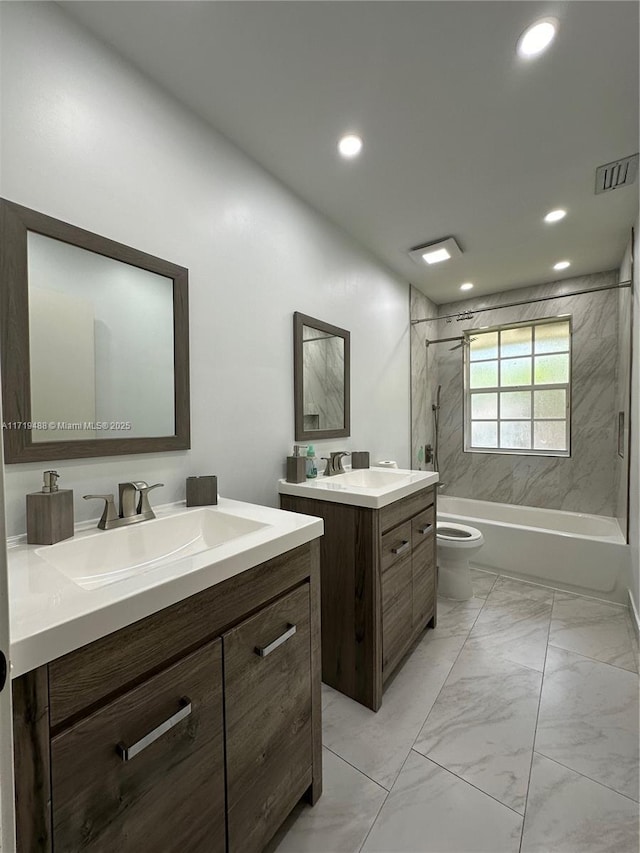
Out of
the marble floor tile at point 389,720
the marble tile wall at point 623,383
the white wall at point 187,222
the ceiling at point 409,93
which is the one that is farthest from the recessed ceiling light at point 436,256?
the marble floor tile at point 389,720

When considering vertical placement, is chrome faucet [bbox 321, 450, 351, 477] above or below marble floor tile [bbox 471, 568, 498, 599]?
above

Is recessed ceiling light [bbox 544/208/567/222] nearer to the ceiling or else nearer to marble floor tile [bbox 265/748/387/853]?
the ceiling

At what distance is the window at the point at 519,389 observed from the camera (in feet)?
11.2

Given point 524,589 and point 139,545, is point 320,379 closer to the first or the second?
point 139,545

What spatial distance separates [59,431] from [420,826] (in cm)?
164

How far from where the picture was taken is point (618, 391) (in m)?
2.99

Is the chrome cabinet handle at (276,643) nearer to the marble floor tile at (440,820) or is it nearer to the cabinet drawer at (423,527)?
the marble floor tile at (440,820)

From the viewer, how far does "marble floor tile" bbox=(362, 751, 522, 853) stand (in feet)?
3.47

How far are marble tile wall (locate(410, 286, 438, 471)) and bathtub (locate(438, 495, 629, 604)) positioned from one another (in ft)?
2.48

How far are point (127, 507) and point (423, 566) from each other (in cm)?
153

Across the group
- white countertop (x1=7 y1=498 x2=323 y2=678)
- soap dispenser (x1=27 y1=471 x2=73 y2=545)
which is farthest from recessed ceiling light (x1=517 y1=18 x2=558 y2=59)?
soap dispenser (x1=27 y1=471 x2=73 y2=545)

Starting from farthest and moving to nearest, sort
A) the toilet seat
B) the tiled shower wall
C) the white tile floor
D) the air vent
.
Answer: the tiled shower wall → the toilet seat → the air vent → the white tile floor

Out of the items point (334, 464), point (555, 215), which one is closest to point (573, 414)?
point (555, 215)

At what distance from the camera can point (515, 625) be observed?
7.15ft
